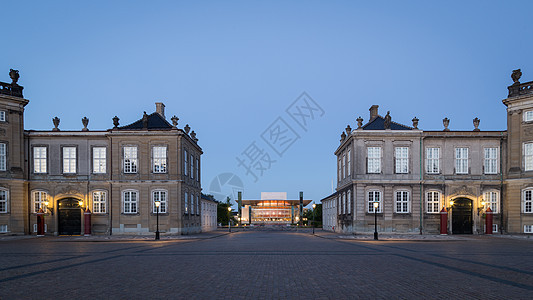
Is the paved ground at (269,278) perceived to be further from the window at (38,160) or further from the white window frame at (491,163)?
the window at (38,160)

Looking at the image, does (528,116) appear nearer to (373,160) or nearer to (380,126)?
(380,126)

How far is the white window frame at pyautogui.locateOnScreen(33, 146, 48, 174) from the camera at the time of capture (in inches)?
1719

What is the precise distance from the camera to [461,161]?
44188 mm

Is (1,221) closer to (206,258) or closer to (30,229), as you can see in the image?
(30,229)

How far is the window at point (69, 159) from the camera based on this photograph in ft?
144

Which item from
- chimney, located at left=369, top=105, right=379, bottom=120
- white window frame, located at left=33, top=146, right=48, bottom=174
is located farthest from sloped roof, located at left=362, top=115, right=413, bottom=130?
white window frame, located at left=33, top=146, right=48, bottom=174

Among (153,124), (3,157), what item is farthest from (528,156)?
(3,157)

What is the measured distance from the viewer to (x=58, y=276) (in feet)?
42.4

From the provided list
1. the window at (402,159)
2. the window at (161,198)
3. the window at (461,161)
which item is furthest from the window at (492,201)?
the window at (161,198)

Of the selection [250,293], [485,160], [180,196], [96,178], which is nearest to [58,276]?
[250,293]

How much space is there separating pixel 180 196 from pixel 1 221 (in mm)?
16555

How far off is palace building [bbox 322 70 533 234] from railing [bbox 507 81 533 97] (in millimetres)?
3226

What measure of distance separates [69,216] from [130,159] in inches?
343

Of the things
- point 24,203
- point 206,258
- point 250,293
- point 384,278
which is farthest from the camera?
point 24,203
